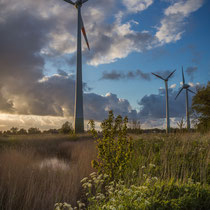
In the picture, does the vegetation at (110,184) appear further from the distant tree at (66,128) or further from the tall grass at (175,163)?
the distant tree at (66,128)

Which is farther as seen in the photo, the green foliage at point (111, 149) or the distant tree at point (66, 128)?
→ the distant tree at point (66, 128)

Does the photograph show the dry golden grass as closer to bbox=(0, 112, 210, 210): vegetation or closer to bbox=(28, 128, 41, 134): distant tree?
bbox=(0, 112, 210, 210): vegetation

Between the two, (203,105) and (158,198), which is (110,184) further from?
(203,105)

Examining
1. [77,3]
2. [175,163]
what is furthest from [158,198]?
[77,3]

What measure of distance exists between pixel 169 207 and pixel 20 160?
6.00m

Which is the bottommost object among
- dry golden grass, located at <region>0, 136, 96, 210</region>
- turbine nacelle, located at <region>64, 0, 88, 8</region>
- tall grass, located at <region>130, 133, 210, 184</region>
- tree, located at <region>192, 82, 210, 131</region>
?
dry golden grass, located at <region>0, 136, 96, 210</region>

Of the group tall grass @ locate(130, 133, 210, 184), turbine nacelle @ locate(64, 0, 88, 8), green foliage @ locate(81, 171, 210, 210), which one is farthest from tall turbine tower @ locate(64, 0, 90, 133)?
green foliage @ locate(81, 171, 210, 210)

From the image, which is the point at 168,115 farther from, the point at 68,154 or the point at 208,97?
the point at 68,154

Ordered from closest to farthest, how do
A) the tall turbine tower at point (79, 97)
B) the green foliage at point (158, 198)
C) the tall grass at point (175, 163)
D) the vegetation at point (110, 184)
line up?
the green foliage at point (158, 198)
the vegetation at point (110, 184)
the tall grass at point (175, 163)
the tall turbine tower at point (79, 97)

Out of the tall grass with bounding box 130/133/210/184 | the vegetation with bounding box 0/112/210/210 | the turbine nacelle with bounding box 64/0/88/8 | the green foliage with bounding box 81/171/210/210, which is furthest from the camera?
the turbine nacelle with bounding box 64/0/88/8

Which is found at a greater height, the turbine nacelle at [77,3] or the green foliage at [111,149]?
the turbine nacelle at [77,3]

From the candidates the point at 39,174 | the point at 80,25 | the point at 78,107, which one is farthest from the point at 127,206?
the point at 80,25

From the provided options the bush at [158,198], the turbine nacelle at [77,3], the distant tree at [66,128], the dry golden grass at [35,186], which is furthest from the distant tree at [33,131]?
the bush at [158,198]

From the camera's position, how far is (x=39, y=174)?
636cm
